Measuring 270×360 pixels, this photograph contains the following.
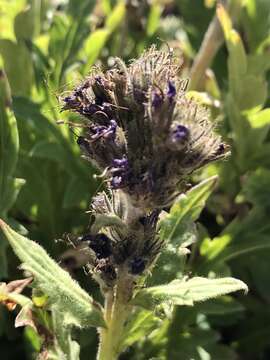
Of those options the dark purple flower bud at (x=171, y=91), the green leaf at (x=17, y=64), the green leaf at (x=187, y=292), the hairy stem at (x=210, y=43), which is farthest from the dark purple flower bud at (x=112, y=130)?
the hairy stem at (x=210, y=43)

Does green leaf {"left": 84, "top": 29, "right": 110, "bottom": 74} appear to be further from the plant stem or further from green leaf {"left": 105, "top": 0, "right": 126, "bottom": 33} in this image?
the plant stem

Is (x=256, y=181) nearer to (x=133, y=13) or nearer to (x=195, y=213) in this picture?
(x=195, y=213)

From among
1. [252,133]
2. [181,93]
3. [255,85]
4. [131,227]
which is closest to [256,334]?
[252,133]

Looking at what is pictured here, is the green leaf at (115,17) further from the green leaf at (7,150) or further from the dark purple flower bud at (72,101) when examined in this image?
the dark purple flower bud at (72,101)

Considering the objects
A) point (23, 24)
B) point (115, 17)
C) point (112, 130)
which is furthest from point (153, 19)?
point (112, 130)

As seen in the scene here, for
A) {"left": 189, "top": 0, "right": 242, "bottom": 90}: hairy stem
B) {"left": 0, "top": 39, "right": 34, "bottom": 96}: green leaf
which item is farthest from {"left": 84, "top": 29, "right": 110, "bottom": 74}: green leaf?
{"left": 189, "top": 0, "right": 242, "bottom": 90}: hairy stem

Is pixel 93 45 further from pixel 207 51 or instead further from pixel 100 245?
pixel 100 245
